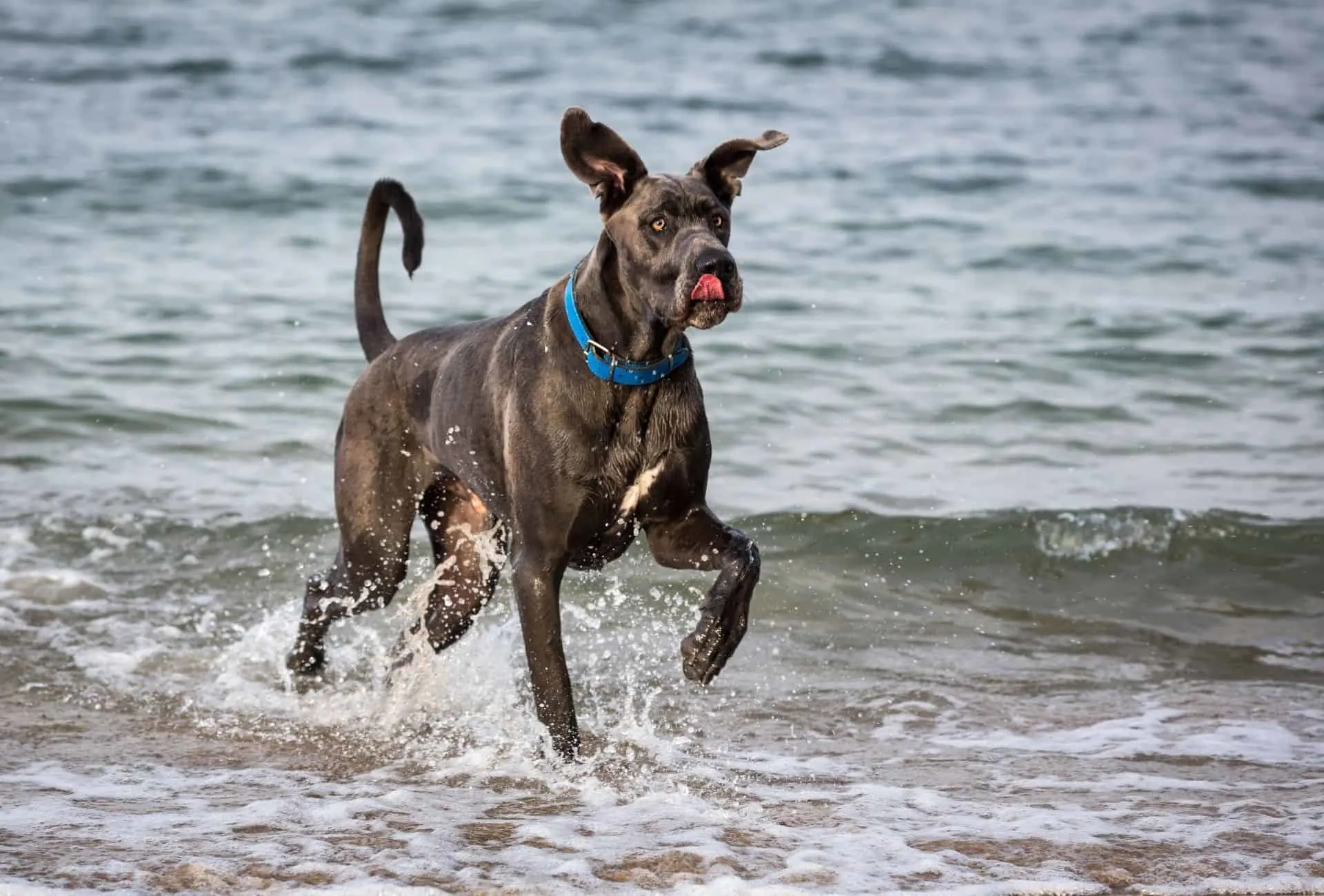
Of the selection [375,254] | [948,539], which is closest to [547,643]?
[375,254]

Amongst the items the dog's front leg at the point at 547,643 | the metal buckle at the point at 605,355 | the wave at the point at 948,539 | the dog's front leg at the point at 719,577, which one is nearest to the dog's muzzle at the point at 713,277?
the metal buckle at the point at 605,355

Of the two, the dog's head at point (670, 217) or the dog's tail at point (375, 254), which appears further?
the dog's tail at point (375, 254)

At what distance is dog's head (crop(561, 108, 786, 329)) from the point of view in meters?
4.44

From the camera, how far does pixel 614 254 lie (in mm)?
4852

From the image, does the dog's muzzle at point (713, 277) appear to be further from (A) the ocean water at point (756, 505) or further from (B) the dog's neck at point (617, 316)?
(A) the ocean water at point (756, 505)

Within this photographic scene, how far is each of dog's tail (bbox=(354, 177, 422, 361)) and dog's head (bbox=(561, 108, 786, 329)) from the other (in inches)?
51.7

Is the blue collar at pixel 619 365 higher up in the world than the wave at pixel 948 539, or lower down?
higher up

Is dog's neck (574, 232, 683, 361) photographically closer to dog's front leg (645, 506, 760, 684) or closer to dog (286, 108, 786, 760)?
dog (286, 108, 786, 760)

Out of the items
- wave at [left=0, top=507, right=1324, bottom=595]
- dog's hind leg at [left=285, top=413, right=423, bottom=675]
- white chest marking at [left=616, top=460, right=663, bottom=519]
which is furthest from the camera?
wave at [left=0, top=507, right=1324, bottom=595]

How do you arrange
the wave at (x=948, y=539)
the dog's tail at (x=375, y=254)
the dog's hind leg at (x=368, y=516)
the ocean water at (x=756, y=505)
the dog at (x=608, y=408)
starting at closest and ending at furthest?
the dog at (x=608, y=408)
the ocean water at (x=756, y=505)
the dog's hind leg at (x=368, y=516)
the dog's tail at (x=375, y=254)
the wave at (x=948, y=539)

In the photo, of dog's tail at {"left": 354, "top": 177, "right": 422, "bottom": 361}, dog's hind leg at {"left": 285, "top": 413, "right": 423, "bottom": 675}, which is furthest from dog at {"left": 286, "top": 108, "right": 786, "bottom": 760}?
dog's tail at {"left": 354, "top": 177, "right": 422, "bottom": 361}

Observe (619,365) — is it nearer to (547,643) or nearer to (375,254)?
(547,643)

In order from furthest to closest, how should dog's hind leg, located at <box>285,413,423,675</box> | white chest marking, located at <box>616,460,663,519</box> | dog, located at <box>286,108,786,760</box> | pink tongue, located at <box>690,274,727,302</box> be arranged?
dog's hind leg, located at <box>285,413,423,675</box> < white chest marking, located at <box>616,460,663,519</box> < dog, located at <box>286,108,786,760</box> < pink tongue, located at <box>690,274,727,302</box>

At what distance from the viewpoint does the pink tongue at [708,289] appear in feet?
14.4
